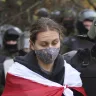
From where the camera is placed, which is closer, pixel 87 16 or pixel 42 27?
pixel 42 27

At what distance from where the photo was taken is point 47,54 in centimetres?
413

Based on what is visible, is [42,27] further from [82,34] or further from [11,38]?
[82,34]

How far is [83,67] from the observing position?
4395 mm

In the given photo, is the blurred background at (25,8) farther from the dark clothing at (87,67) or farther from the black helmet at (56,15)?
the dark clothing at (87,67)

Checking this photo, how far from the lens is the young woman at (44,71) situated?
13.5 feet

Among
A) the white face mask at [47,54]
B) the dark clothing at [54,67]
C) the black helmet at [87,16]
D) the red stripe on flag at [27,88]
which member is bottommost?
the black helmet at [87,16]

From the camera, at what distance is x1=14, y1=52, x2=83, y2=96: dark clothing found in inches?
162

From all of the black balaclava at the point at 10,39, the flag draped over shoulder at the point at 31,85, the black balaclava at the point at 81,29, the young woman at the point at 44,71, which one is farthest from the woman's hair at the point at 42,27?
the black balaclava at the point at 81,29

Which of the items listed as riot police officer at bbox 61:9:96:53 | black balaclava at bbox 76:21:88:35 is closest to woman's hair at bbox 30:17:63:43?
riot police officer at bbox 61:9:96:53

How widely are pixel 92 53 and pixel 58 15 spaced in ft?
24.1

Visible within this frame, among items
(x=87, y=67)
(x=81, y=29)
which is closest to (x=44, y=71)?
(x=87, y=67)

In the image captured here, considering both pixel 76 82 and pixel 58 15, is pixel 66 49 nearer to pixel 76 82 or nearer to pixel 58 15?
pixel 76 82

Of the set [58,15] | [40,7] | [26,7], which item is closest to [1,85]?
[26,7]

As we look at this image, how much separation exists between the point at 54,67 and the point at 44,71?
0.32 feet
